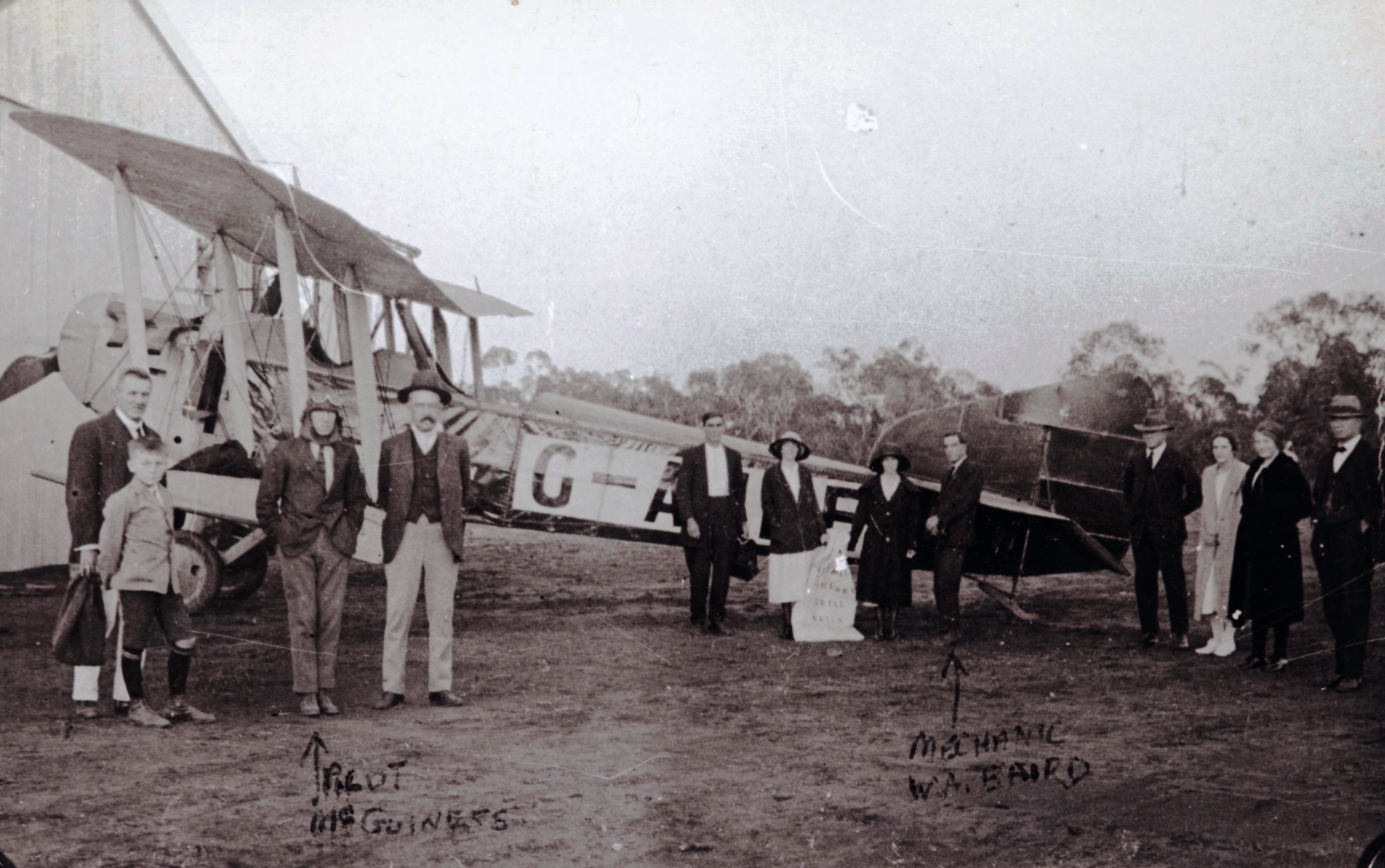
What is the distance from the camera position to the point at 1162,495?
4.21 metres

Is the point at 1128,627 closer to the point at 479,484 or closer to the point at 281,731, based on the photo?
the point at 479,484

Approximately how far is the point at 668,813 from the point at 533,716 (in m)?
0.82

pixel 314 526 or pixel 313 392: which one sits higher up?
pixel 313 392

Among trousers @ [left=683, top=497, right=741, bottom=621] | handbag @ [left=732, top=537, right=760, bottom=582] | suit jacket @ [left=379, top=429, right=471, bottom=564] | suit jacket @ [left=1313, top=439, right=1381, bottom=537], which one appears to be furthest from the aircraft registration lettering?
suit jacket @ [left=1313, top=439, right=1381, bottom=537]

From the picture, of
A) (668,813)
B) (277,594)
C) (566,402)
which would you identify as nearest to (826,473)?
(566,402)

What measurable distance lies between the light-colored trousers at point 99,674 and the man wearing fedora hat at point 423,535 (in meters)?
0.92

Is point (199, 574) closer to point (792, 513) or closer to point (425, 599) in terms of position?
point (425, 599)

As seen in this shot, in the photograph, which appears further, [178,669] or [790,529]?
[790,529]

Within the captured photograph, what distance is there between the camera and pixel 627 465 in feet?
14.6

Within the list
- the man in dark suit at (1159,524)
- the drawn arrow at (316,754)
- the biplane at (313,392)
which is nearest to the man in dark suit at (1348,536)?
the man in dark suit at (1159,524)

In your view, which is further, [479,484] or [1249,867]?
[479,484]

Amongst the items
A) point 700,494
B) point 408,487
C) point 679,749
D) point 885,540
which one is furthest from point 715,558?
point 408,487
